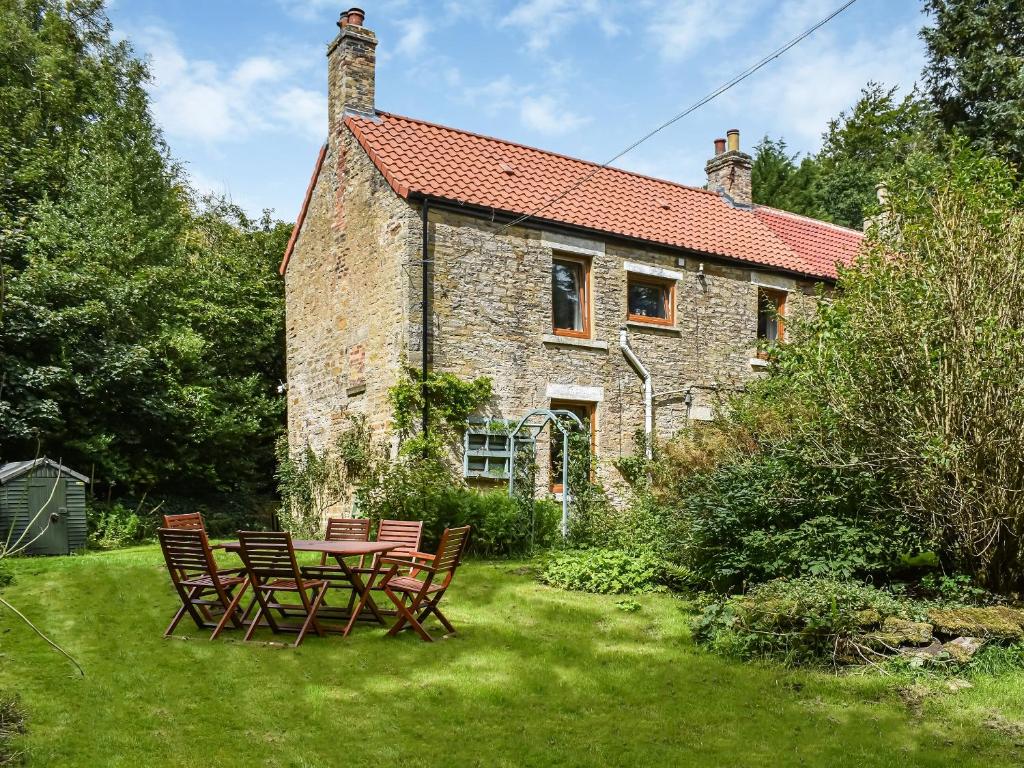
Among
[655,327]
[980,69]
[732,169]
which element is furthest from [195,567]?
[980,69]

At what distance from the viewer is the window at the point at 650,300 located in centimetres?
1638

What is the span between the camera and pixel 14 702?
538cm

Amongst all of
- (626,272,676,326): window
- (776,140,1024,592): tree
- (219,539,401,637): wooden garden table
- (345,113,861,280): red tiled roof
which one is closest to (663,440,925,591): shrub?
(776,140,1024,592): tree

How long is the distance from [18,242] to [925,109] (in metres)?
20.0

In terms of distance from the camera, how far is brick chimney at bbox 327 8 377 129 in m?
15.7

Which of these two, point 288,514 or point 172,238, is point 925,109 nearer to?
point 288,514

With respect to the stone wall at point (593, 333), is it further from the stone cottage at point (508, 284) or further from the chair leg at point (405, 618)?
the chair leg at point (405, 618)

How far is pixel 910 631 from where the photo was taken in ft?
22.9

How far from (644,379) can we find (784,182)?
21948 millimetres

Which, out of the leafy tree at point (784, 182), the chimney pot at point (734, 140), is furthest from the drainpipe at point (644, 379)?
the leafy tree at point (784, 182)

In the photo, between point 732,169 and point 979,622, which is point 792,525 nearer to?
point 979,622

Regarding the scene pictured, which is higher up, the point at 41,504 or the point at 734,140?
the point at 734,140

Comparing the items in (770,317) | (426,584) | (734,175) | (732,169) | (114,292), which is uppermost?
(732,169)

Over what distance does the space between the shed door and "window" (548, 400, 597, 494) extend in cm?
776
